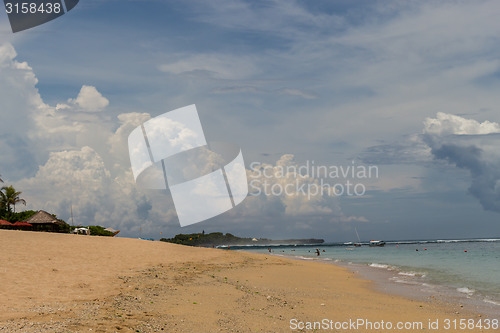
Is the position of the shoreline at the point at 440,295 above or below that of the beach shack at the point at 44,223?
below

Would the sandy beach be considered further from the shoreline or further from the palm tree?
the palm tree

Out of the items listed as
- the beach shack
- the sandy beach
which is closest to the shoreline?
the sandy beach

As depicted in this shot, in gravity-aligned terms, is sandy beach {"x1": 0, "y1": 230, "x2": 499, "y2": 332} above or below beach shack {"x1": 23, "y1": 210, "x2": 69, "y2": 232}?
below

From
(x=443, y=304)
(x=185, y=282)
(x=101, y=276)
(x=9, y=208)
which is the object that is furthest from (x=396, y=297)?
(x=9, y=208)

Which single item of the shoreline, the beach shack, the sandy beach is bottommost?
the shoreline

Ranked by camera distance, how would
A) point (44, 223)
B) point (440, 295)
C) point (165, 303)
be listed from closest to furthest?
point (165, 303) → point (440, 295) → point (44, 223)

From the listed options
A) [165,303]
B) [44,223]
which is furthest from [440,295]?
[44,223]

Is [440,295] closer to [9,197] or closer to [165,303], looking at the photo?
[165,303]

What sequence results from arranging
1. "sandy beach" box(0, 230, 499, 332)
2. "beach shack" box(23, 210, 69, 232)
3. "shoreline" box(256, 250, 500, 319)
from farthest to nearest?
1. "beach shack" box(23, 210, 69, 232)
2. "shoreline" box(256, 250, 500, 319)
3. "sandy beach" box(0, 230, 499, 332)

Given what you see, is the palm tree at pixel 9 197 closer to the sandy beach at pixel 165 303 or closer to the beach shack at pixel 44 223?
the beach shack at pixel 44 223

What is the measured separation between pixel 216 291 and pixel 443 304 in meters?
11.6

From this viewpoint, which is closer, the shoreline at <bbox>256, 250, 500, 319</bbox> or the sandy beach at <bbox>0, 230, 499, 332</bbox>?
the sandy beach at <bbox>0, 230, 499, 332</bbox>

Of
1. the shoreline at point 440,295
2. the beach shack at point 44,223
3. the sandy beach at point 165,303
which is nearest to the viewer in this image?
the sandy beach at point 165,303

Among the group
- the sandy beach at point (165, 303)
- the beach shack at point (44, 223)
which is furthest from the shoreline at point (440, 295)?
the beach shack at point (44, 223)
